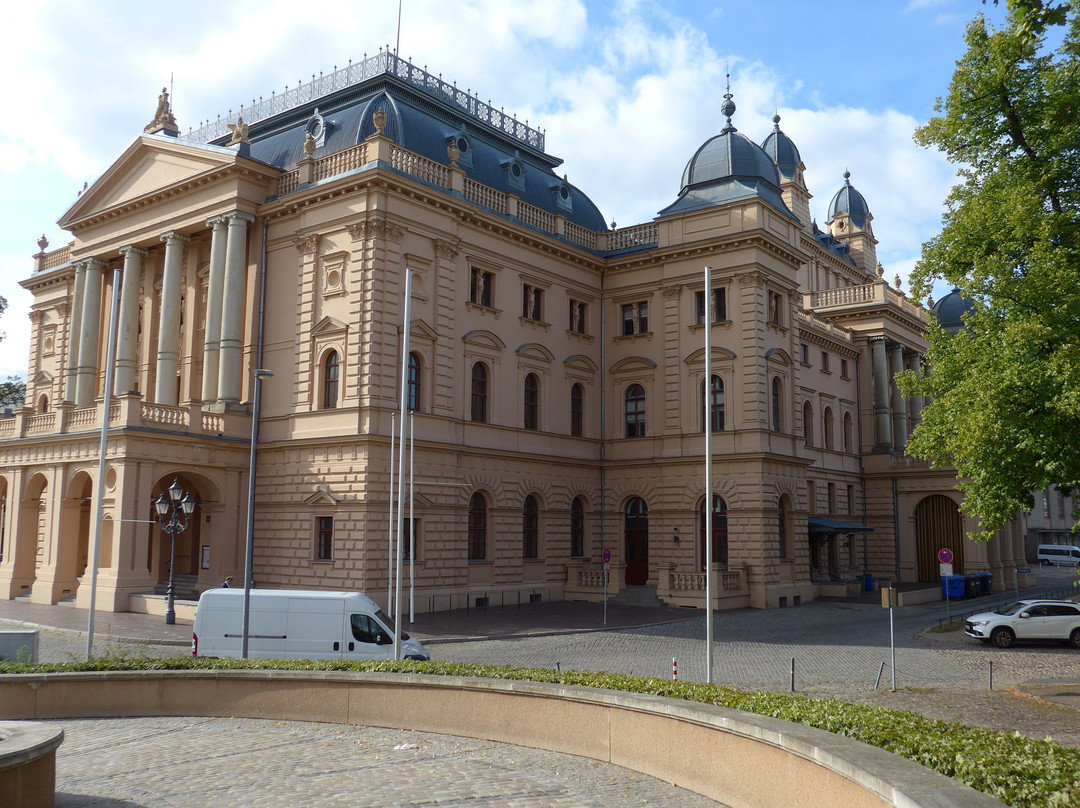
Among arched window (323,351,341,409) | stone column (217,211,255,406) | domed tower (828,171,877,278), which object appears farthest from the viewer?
domed tower (828,171,877,278)

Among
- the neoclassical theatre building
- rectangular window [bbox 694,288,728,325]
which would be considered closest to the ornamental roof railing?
the neoclassical theatre building

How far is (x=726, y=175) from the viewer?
40.0 meters

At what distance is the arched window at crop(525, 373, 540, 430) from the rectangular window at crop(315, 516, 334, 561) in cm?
1008

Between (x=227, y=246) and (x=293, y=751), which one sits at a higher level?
(x=227, y=246)

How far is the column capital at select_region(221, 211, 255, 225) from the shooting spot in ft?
116

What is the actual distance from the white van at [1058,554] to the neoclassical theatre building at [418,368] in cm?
4970

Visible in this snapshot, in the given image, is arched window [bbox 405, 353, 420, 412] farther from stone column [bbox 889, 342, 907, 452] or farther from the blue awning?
stone column [bbox 889, 342, 907, 452]

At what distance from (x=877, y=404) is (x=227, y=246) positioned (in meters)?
38.8

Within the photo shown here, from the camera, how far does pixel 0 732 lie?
976cm

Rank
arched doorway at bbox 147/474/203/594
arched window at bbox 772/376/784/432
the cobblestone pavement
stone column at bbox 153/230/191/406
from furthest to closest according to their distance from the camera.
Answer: arched window at bbox 772/376/784/432
stone column at bbox 153/230/191/406
arched doorway at bbox 147/474/203/594
the cobblestone pavement

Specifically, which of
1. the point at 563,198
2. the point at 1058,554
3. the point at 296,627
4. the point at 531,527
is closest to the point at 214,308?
the point at 531,527

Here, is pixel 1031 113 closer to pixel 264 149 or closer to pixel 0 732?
pixel 0 732

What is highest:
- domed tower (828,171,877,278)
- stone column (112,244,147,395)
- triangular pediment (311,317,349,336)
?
domed tower (828,171,877,278)

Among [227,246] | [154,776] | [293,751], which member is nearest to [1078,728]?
[293,751]
